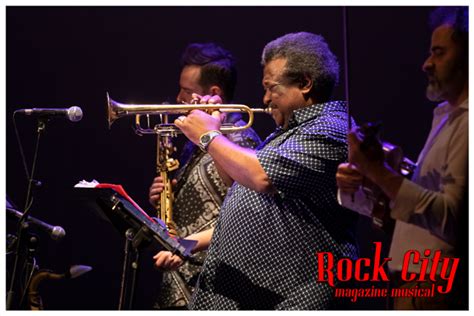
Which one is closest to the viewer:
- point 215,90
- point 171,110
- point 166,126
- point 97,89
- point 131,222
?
point 131,222

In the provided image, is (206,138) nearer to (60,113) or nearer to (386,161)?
(60,113)

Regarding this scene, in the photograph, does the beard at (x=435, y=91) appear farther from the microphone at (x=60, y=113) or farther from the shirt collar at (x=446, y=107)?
the microphone at (x=60, y=113)

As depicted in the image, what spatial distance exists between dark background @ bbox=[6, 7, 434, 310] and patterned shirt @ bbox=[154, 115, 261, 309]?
0.85m

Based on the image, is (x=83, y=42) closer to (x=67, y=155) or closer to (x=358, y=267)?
(x=67, y=155)

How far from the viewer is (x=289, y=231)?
8.66ft

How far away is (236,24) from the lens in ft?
13.6

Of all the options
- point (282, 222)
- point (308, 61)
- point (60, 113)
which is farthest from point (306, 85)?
point (60, 113)

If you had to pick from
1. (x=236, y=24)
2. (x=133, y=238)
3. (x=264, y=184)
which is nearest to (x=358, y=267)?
(x=264, y=184)

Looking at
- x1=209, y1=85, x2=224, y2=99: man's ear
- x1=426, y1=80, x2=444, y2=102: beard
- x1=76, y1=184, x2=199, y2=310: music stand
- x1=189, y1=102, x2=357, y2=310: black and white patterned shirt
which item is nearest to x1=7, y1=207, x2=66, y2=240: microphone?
x1=76, y1=184, x2=199, y2=310: music stand

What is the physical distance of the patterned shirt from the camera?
3.21 m

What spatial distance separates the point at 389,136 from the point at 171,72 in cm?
142

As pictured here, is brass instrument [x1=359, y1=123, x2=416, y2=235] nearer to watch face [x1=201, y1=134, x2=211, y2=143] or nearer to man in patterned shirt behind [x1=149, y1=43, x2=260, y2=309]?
watch face [x1=201, y1=134, x2=211, y2=143]

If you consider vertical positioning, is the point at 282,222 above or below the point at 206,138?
below

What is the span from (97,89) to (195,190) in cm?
130
